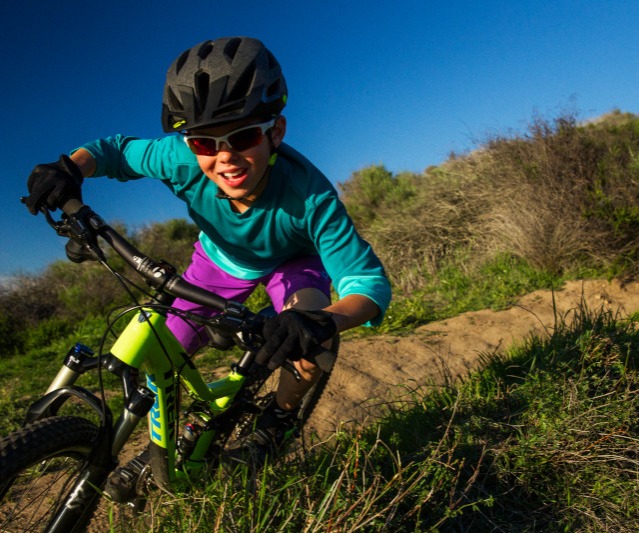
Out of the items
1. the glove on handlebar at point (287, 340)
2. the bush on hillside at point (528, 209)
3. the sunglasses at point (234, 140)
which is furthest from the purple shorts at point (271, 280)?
the bush on hillside at point (528, 209)

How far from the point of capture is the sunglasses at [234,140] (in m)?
2.45

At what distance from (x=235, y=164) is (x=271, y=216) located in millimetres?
390

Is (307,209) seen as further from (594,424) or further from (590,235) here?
(590,235)

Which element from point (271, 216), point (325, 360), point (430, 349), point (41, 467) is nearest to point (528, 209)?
point (430, 349)

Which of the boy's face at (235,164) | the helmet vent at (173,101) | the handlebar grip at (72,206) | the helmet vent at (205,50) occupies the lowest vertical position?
the handlebar grip at (72,206)

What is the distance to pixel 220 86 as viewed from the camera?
2381 millimetres

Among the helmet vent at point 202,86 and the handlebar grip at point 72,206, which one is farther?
the helmet vent at point 202,86

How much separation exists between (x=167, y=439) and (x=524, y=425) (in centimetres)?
177

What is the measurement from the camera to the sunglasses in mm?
2449

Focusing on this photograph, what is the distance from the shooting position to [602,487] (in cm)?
243

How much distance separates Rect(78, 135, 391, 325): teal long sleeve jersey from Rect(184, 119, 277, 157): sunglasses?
333 millimetres

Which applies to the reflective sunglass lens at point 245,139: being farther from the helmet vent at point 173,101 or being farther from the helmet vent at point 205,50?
the helmet vent at point 205,50

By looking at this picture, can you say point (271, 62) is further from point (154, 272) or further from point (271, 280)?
point (154, 272)

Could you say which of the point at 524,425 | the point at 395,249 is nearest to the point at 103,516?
the point at 524,425
